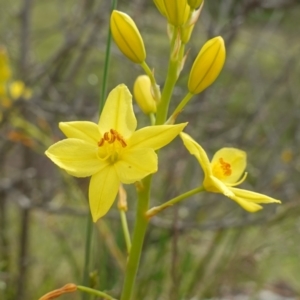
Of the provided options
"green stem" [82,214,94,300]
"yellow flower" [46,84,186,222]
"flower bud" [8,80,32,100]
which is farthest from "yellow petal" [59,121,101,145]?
"flower bud" [8,80,32,100]

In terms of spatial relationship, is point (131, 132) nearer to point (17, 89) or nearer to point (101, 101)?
point (101, 101)

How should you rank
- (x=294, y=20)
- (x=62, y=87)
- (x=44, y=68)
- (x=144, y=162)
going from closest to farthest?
1. (x=144, y=162)
2. (x=44, y=68)
3. (x=62, y=87)
4. (x=294, y=20)

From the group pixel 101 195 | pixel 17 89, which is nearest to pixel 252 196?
pixel 101 195

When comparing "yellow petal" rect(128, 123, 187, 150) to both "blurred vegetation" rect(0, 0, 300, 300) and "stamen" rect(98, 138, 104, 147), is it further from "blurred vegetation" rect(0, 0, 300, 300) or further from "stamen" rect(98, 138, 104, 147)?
"blurred vegetation" rect(0, 0, 300, 300)

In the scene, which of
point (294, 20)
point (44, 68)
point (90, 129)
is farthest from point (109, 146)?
point (294, 20)

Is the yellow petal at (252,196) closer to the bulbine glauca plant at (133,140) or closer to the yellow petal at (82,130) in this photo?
the bulbine glauca plant at (133,140)

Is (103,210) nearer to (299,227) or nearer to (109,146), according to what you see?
(109,146)
